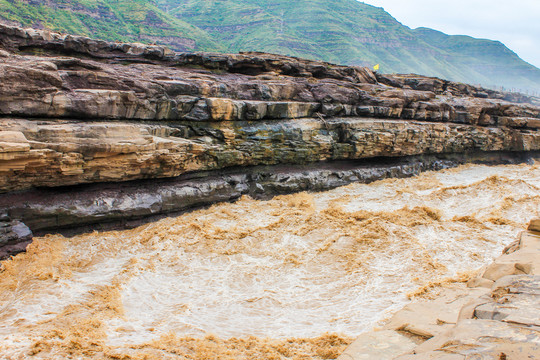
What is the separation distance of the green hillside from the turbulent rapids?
3154 cm

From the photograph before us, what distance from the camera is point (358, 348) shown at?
18.4ft

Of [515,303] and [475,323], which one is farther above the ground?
[515,303]

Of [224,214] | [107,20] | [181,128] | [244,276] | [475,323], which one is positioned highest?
[107,20]

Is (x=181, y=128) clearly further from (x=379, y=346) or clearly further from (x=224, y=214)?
(x=379, y=346)

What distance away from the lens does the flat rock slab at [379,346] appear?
17.3 feet

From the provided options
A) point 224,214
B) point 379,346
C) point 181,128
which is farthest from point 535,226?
point 181,128

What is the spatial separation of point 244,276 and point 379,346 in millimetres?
4424

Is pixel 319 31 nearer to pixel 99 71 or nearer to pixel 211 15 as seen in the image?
pixel 211 15

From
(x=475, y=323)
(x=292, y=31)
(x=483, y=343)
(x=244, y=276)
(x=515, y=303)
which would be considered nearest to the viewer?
(x=483, y=343)

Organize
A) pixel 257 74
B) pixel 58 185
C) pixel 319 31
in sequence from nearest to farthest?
pixel 58 185 < pixel 257 74 < pixel 319 31

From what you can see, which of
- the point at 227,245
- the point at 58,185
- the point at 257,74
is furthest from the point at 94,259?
the point at 257,74

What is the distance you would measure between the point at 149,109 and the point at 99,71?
2002 millimetres

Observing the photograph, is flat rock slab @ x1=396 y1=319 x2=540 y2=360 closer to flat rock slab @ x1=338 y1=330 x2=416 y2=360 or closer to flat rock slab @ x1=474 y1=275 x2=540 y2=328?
flat rock slab @ x1=474 y1=275 x2=540 y2=328

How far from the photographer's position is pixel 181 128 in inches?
525
